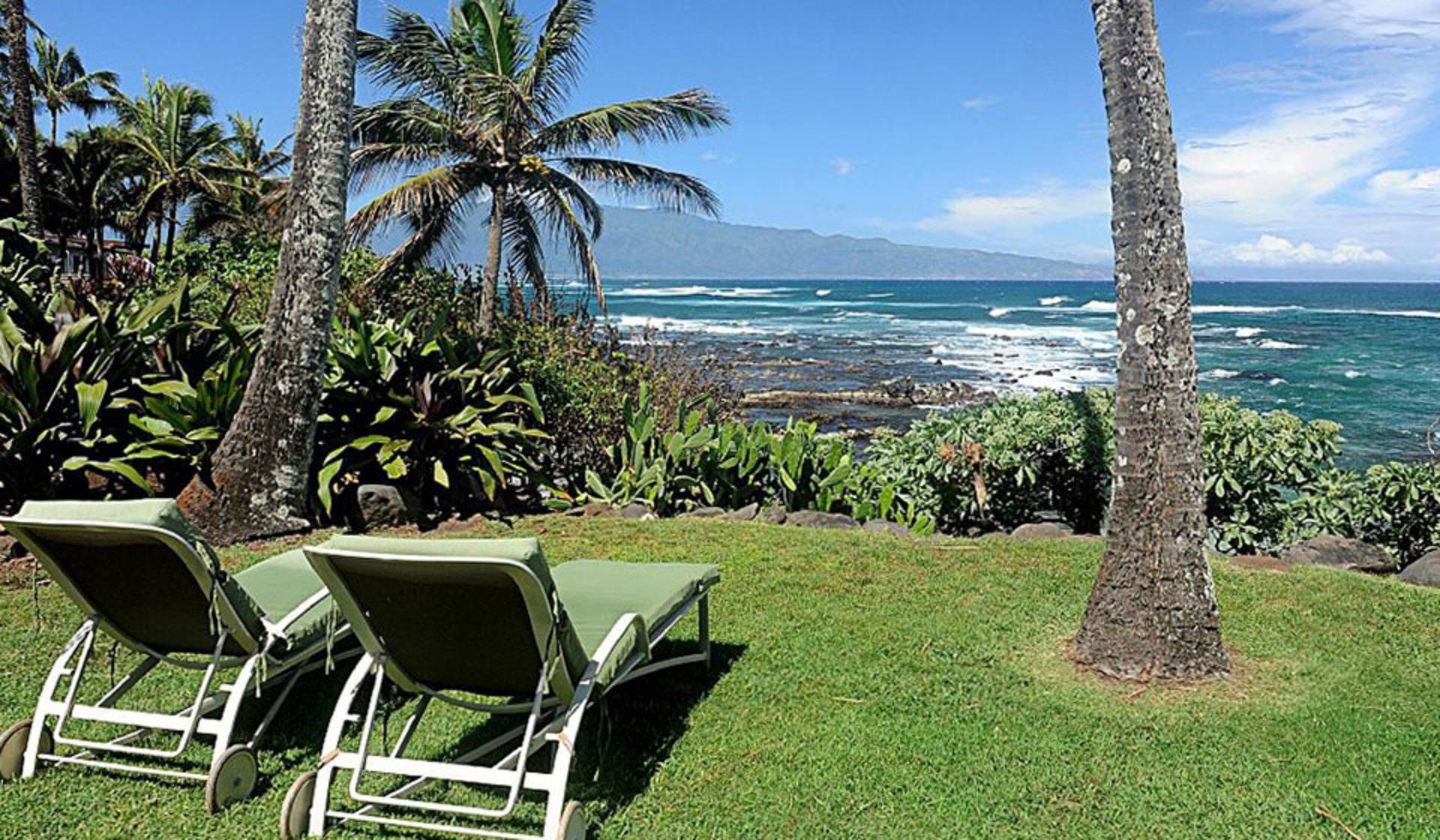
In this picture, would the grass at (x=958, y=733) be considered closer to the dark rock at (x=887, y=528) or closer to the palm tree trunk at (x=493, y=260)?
the dark rock at (x=887, y=528)

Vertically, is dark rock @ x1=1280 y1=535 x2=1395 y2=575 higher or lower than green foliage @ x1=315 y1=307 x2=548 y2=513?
lower

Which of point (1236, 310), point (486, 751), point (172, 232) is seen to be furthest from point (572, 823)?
point (1236, 310)

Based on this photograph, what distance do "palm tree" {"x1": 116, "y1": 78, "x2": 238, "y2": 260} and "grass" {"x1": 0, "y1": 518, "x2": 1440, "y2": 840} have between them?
29275 mm

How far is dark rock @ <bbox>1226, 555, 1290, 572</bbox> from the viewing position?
605 cm

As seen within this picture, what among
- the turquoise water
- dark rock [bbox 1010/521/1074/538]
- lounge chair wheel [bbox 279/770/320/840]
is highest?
lounge chair wheel [bbox 279/770/320/840]

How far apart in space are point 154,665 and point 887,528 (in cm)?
483

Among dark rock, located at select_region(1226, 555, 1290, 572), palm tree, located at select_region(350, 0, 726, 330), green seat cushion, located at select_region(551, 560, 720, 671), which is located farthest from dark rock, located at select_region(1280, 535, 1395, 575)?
palm tree, located at select_region(350, 0, 726, 330)

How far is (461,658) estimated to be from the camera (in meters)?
3.15

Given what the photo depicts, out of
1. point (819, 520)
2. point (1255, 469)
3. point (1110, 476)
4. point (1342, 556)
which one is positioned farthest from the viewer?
point (819, 520)

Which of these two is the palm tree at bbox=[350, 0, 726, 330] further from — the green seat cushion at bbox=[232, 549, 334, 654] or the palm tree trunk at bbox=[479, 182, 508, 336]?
the green seat cushion at bbox=[232, 549, 334, 654]

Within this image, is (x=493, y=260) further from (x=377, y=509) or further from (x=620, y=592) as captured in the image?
(x=620, y=592)

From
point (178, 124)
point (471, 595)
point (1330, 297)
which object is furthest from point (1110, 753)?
point (1330, 297)

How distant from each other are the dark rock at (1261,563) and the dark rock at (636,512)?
3756mm

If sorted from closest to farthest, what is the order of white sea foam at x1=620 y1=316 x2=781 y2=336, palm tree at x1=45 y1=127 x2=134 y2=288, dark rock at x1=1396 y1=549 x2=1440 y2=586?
dark rock at x1=1396 y1=549 x2=1440 y2=586, palm tree at x1=45 y1=127 x2=134 y2=288, white sea foam at x1=620 y1=316 x2=781 y2=336
